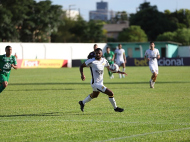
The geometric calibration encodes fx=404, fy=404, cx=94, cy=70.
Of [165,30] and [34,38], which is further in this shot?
[165,30]

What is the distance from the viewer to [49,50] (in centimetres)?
5975

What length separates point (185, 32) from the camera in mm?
90500

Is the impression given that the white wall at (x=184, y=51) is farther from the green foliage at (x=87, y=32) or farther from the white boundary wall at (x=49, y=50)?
the green foliage at (x=87, y=32)

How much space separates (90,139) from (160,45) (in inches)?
2642

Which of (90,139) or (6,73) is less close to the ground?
(6,73)

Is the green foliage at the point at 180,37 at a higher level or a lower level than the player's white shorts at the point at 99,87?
higher

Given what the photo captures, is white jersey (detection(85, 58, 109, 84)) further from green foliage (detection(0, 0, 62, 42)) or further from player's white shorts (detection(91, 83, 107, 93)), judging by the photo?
green foliage (detection(0, 0, 62, 42))

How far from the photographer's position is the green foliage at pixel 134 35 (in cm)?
9531

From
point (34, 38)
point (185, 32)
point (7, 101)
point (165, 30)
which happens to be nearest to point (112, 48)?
point (34, 38)

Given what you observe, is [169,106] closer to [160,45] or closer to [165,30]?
[160,45]


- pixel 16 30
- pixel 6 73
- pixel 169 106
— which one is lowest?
pixel 169 106

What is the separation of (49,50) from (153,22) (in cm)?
4830

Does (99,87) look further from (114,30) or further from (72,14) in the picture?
(72,14)

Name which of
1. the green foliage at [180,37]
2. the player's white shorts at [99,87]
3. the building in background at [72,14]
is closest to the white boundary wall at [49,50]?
the green foliage at [180,37]
